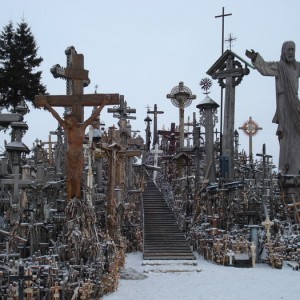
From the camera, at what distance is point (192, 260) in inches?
589

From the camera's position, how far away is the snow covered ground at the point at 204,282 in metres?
10.1

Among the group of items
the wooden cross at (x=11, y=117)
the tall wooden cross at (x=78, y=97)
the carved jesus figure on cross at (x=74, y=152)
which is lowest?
the carved jesus figure on cross at (x=74, y=152)

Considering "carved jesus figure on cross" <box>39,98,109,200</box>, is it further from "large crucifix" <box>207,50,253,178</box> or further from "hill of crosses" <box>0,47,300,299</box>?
"large crucifix" <box>207,50,253,178</box>

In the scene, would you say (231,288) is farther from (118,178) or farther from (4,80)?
(4,80)

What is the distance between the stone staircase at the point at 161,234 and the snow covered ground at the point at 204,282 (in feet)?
1.99

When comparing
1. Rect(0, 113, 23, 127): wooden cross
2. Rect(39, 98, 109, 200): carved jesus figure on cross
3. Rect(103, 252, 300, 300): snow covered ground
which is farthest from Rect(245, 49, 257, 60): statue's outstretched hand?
Rect(39, 98, 109, 200): carved jesus figure on cross

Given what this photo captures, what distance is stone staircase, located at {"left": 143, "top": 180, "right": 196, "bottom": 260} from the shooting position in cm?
1538

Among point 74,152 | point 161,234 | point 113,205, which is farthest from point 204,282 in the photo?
point 161,234

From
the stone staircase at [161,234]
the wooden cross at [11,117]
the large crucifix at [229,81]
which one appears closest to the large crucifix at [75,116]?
the stone staircase at [161,234]

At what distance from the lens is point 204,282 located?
11.8 metres

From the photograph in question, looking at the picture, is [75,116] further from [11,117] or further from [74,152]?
[11,117]

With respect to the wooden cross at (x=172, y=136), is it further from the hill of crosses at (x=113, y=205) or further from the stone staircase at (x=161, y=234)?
the stone staircase at (x=161, y=234)

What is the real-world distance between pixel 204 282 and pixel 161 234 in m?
5.49

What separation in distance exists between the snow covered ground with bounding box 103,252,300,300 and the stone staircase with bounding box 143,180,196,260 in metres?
0.61
